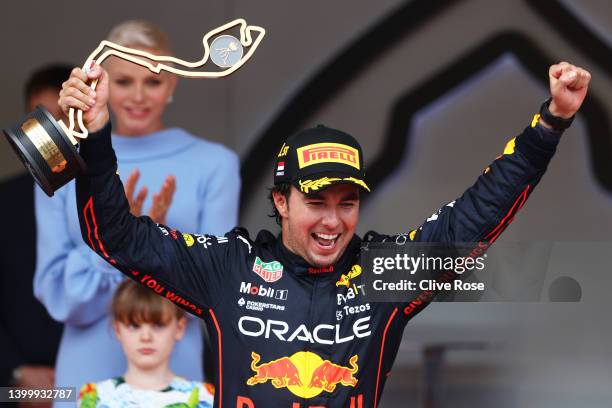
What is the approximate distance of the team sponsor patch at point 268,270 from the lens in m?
2.58

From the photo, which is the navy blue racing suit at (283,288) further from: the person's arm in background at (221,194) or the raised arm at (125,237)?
the person's arm in background at (221,194)

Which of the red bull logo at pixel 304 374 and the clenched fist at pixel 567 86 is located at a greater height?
the clenched fist at pixel 567 86

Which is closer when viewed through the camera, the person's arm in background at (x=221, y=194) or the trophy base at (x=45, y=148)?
the trophy base at (x=45, y=148)

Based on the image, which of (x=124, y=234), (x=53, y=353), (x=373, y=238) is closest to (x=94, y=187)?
(x=124, y=234)

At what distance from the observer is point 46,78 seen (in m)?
4.34

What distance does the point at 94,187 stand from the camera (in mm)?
2400

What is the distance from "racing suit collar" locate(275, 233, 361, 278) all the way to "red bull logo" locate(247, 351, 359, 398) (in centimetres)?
20

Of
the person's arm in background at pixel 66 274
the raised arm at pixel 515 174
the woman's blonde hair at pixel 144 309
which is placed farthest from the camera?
the person's arm in background at pixel 66 274

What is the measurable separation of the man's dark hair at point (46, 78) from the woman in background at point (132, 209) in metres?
0.30

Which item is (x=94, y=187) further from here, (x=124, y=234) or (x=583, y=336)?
(x=583, y=336)

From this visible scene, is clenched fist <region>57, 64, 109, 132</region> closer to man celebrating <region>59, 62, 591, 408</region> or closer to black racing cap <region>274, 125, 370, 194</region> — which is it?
man celebrating <region>59, 62, 591, 408</region>

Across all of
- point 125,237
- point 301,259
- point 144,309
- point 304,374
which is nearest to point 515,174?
point 301,259

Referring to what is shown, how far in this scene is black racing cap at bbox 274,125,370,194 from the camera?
247cm

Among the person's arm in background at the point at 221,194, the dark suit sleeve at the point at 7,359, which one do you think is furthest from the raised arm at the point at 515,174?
the dark suit sleeve at the point at 7,359
